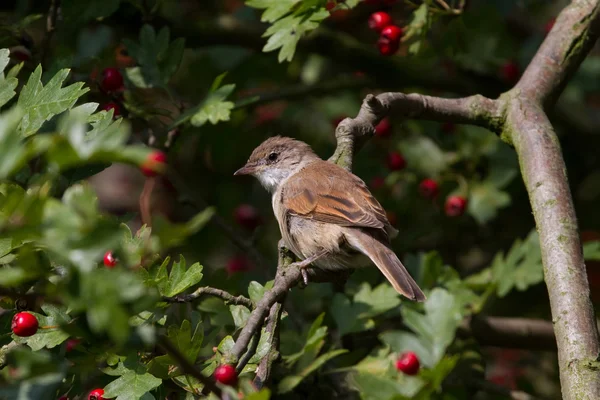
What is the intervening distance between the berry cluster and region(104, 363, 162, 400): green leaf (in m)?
2.45

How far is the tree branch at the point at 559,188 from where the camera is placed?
269 cm

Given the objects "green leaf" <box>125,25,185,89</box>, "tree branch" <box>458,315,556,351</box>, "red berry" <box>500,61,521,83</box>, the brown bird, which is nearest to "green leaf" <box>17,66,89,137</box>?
"green leaf" <box>125,25,185,89</box>

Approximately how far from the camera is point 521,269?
4.19 m

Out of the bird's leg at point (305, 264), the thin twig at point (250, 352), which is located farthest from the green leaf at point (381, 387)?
the bird's leg at point (305, 264)

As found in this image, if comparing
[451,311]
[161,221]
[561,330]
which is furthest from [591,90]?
[161,221]

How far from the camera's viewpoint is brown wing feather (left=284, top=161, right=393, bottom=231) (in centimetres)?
397

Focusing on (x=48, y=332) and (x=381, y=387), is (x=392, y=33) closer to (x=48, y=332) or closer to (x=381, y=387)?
(x=48, y=332)

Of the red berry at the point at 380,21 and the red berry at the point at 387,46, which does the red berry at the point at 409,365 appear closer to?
the red berry at the point at 387,46

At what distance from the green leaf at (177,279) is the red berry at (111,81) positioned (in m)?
1.58

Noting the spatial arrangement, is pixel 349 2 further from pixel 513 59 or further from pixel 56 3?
pixel 513 59

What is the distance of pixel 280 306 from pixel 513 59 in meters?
3.52

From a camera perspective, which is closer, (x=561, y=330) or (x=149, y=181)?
(x=561, y=330)

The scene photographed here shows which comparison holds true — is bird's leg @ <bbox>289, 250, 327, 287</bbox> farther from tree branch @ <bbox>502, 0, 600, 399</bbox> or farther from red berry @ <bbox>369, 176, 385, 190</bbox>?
red berry @ <bbox>369, 176, 385, 190</bbox>

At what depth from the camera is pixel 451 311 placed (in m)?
3.38
